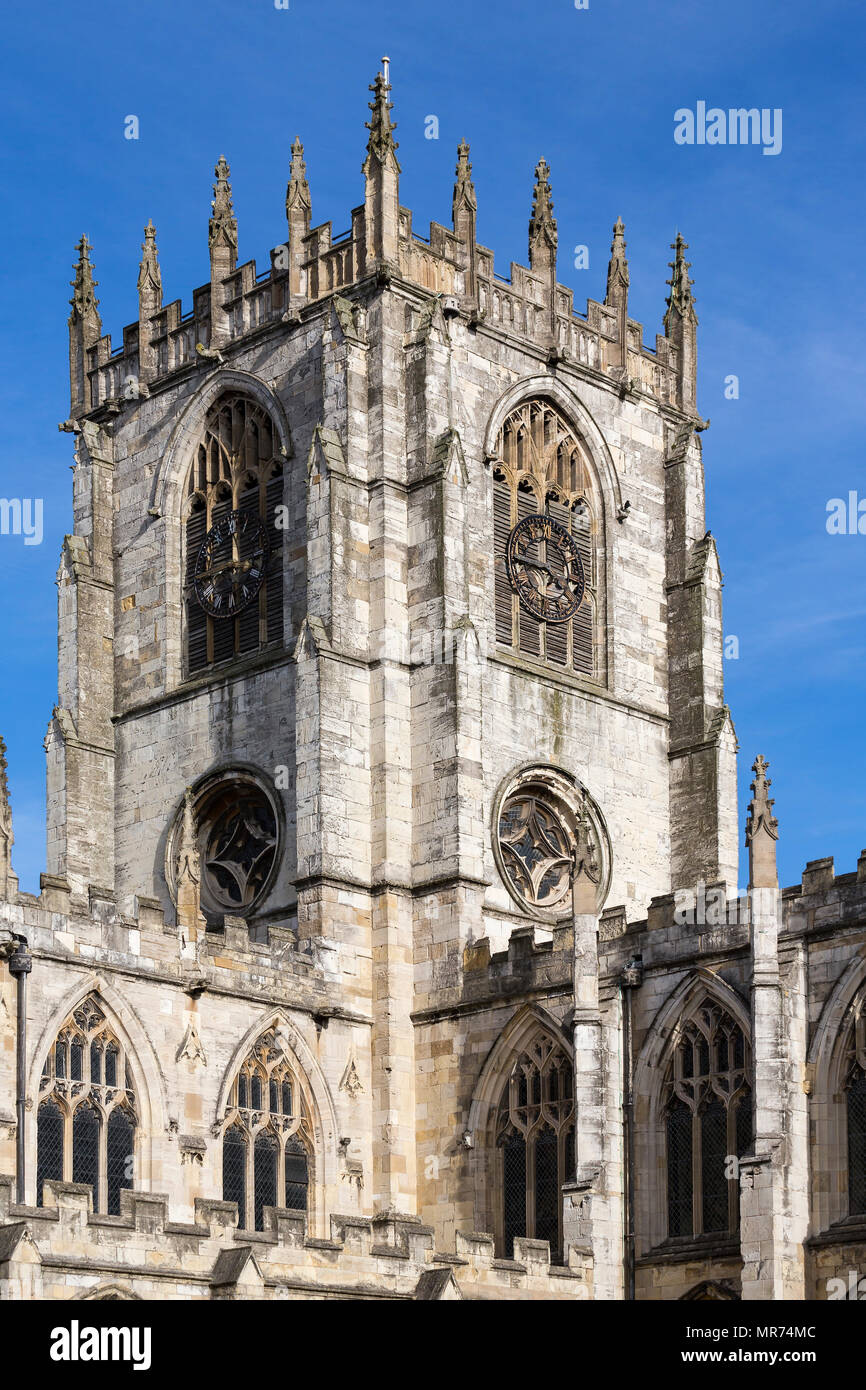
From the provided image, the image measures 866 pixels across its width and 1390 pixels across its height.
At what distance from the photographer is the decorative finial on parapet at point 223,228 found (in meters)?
55.3

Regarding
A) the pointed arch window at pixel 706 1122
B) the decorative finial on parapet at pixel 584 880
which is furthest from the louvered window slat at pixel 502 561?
the pointed arch window at pixel 706 1122

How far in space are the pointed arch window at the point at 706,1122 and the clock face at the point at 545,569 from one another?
12.4 m

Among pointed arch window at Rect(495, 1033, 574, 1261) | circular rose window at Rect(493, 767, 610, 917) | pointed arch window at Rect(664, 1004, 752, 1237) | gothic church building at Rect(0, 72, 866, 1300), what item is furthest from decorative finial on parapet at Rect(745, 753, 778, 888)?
circular rose window at Rect(493, 767, 610, 917)

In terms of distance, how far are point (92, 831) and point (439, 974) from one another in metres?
9.64

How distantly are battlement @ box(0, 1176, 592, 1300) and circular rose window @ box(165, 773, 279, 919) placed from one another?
1109cm

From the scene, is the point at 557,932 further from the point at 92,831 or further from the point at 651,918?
the point at 92,831

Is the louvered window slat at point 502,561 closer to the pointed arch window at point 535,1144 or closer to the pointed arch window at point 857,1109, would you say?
the pointed arch window at point 535,1144

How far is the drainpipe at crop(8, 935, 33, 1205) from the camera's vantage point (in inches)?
1630

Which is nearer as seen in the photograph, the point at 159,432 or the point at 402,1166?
the point at 402,1166

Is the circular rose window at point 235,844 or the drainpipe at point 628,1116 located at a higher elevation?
the circular rose window at point 235,844

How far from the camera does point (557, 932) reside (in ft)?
152

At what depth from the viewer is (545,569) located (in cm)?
5381

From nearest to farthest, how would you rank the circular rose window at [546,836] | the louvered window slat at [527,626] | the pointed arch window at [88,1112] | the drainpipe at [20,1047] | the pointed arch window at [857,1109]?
the pointed arch window at [857,1109] < the drainpipe at [20,1047] < the pointed arch window at [88,1112] < the circular rose window at [546,836] < the louvered window slat at [527,626]
